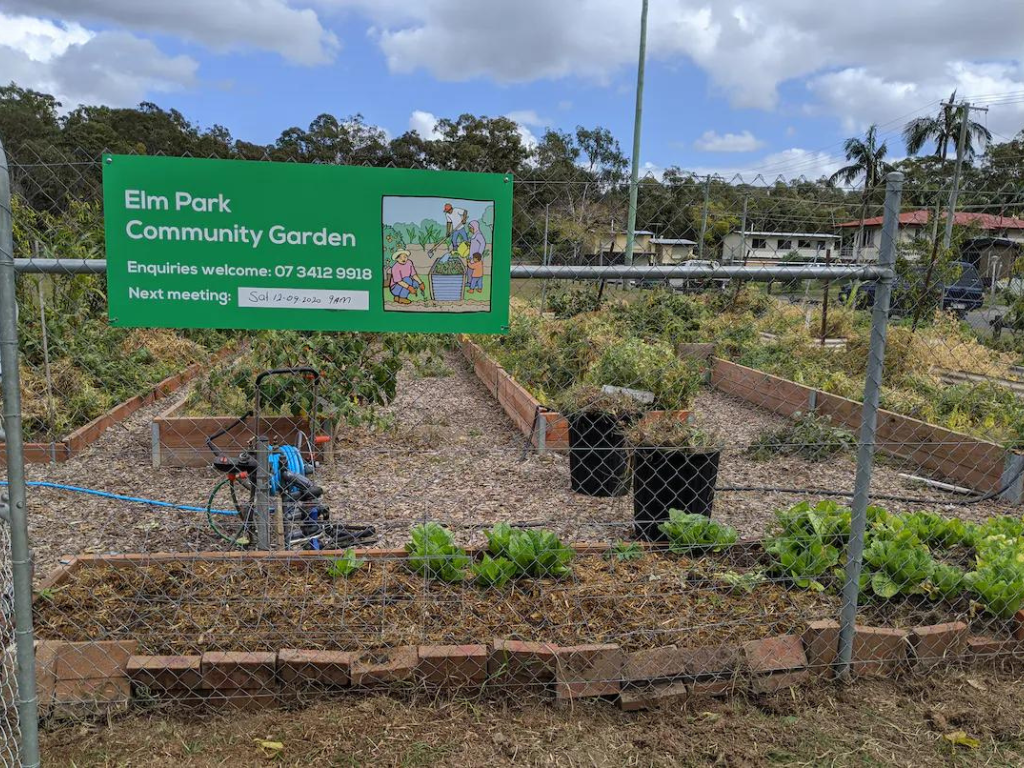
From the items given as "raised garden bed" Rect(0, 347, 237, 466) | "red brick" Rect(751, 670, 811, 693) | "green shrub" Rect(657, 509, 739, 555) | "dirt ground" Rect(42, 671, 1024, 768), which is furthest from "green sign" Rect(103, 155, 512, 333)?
"raised garden bed" Rect(0, 347, 237, 466)

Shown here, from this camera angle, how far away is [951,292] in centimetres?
1404

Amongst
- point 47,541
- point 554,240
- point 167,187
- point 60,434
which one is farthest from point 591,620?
point 60,434

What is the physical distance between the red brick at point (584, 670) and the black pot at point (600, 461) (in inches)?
110

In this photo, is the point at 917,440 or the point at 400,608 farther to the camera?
the point at 917,440

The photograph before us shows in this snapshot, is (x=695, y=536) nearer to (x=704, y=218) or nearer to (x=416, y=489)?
(x=704, y=218)

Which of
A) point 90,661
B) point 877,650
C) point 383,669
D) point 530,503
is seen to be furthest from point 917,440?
point 90,661

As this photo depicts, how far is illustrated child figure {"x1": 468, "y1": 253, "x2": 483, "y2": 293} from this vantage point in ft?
8.24

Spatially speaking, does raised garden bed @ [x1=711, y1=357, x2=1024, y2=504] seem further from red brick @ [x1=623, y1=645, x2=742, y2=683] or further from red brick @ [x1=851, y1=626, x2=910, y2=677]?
red brick @ [x1=623, y1=645, x2=742, y2=683]

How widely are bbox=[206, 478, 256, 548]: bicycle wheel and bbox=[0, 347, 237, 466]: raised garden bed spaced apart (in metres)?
1.30

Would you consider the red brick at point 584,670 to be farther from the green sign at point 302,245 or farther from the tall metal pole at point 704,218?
the tall metal pole at point 704,218

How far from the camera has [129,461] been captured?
6.23 m

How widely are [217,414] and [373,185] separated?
17.5 ft

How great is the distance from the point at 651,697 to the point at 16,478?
2.37m

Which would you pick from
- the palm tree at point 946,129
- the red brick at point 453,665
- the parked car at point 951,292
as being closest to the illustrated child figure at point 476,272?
the red brick at point 453,665
